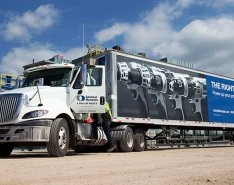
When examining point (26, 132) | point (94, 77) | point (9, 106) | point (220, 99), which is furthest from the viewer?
point (220, 99)

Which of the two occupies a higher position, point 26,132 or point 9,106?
point 9,106

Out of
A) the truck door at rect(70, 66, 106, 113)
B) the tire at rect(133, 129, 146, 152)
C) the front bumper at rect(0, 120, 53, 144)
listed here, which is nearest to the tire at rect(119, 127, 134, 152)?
the tire at rect(133, 129, 146, 152)

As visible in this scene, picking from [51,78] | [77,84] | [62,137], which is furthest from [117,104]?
[62,137]

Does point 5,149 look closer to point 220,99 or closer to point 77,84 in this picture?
point 77,84

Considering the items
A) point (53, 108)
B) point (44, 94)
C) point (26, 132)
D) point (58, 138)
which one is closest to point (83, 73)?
point (44, 94)

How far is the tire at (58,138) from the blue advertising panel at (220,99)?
10.7 metres

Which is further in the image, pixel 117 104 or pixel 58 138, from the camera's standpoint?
pixel 117 104

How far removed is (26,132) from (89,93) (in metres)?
2.55

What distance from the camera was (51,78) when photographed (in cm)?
1158

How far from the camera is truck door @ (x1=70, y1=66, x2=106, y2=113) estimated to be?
11.4m

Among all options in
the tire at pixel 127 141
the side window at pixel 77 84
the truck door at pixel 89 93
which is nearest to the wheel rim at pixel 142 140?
the tire at pixel 127 141

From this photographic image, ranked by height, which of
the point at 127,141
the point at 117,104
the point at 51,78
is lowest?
the point at 127,141

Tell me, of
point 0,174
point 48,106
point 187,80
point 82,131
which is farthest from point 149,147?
point 0,174

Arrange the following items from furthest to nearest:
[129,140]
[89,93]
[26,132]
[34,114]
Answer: [129,140] → [89,93] → [34,114] → [26,132]
